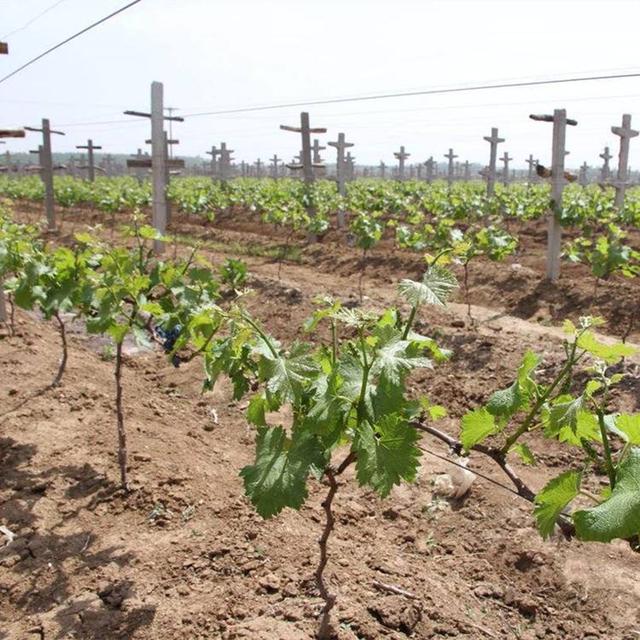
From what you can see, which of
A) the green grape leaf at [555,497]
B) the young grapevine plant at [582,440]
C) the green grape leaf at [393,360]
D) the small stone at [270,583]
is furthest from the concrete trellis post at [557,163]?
the green grape leaf at [555,497]

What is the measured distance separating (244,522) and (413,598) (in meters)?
1.09

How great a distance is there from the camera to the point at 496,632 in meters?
3.10

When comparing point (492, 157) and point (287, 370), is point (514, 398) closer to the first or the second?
point (287, 370)

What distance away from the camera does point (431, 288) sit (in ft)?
6.42

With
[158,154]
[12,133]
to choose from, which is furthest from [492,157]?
[12,133]

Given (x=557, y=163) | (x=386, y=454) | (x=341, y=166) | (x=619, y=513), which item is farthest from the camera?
(x=341, y=166)

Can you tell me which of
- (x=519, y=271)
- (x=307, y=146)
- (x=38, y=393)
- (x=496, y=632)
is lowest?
(x=496, y=632)

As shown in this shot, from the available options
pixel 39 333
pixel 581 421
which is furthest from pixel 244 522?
pixel 39 333

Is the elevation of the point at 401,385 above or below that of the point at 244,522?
above

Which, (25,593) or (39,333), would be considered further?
(39,333)

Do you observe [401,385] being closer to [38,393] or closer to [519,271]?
[38,393]

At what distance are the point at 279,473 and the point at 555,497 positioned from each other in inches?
32.8

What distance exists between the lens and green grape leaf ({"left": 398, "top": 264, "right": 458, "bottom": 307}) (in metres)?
1.92

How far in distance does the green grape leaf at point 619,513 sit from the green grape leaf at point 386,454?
0.56 m
